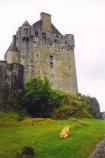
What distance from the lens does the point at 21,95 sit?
79.4m

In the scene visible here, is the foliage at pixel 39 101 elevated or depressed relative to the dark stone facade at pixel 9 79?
depressed

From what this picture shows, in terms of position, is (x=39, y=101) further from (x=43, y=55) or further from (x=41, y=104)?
(x=43, y=55)

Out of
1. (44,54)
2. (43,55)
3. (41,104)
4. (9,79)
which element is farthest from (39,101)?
(44,54)

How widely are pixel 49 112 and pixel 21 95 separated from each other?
7.44m

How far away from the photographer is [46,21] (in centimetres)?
9869

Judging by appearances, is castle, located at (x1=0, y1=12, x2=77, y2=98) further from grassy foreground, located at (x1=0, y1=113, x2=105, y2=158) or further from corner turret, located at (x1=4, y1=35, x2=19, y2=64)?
grassy foreground, located at (x1=0, y1=113, x2=105, y2=158)

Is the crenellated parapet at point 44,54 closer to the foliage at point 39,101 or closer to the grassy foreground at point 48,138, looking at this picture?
the foliage at point 39,101

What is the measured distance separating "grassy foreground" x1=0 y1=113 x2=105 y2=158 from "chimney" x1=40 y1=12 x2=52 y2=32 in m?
38.2

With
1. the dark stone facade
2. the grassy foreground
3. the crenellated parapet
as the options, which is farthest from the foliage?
the grassy foreground

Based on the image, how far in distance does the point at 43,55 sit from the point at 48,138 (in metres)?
43.9

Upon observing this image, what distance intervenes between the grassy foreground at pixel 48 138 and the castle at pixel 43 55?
82.4 feet

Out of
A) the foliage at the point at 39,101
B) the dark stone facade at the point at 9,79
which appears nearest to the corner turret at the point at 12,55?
the dark stone facade at the point at 9,79

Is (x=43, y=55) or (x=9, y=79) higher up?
(x=43, y=55)

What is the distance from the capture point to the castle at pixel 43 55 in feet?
295
